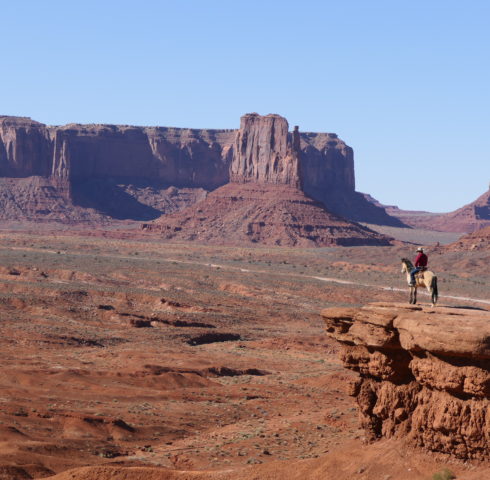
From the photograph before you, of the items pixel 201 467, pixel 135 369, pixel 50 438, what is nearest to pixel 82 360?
pixel 135 369

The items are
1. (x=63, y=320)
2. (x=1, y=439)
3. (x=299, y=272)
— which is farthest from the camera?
(x=299, y=272)

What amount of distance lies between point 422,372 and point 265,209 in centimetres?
13282

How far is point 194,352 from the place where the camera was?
46.8 metres

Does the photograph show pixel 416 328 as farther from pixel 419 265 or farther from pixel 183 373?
pixel 183 373

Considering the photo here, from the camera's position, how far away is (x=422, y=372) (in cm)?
1848

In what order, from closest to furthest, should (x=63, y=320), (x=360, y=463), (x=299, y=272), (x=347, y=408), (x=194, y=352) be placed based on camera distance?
1. (x=360, y=463)
2. (x=347, y=408)
3. (x=194, y=352)
4. (x=63, y=320)
5. (x=299, y=272)

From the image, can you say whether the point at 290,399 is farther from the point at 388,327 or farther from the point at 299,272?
the point at 299,272

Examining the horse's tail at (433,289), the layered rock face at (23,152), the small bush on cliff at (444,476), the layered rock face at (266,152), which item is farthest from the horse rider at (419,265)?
the layered rock face at (23,152)

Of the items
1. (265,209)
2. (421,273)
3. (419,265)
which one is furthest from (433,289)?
(265,209)

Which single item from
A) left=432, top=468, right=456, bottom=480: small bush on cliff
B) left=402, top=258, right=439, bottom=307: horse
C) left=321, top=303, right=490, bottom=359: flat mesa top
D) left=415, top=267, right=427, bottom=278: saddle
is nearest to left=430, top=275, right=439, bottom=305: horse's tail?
left=402, top=258, right=439, bottom=307: horse

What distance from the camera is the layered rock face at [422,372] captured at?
677 inches

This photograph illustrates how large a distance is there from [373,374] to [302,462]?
2.24m

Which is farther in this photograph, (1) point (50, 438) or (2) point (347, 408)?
(2) point (347, 408)

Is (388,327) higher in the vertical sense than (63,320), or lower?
higher
